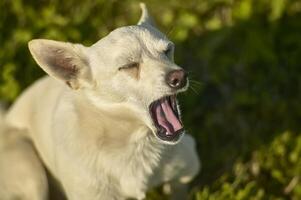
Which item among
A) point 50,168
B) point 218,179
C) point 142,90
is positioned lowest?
point 218,179

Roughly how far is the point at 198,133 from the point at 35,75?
4.31ft

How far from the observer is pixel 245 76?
5.22 metres

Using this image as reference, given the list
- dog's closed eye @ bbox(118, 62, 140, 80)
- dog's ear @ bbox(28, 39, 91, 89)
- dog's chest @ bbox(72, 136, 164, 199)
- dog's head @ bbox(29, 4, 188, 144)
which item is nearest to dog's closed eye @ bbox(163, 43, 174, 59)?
dog's head @ bbox(29, 4, 188, 144)

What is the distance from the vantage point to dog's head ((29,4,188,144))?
11.3ft

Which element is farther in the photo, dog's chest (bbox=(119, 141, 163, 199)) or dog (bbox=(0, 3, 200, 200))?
dog's chest (bbox=(119, 141, 163, 199))

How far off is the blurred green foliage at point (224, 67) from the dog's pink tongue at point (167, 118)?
93cm

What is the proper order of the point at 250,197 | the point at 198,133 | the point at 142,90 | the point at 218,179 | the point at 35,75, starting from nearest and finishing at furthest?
1. the point at 142,90
2. the point at 250,197
3. the point at 218,179
4. the point at 198,133
5. the point at 35,75

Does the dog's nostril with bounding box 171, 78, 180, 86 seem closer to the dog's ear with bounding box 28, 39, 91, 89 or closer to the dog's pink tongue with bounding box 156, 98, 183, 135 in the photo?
the dog's pink tongue with bounding box 156, 98, 183, 135

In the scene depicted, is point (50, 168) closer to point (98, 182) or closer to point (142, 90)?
point (98, 182)

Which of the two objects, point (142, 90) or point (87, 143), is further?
point (87, 143)

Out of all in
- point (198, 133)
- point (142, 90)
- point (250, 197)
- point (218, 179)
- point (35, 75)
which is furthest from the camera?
point (35, 75)

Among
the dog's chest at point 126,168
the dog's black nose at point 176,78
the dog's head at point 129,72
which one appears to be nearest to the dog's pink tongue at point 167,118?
the dog's head at point 129,72

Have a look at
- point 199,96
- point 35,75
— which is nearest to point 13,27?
point 35,75

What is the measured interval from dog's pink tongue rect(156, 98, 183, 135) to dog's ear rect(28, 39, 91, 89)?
40cm
